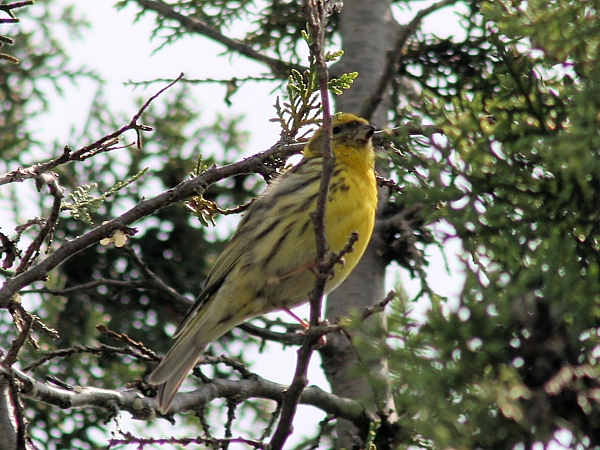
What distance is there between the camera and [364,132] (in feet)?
16.5

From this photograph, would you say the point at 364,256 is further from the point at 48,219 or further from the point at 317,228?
the point at 48,219

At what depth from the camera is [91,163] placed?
6922 millimetres

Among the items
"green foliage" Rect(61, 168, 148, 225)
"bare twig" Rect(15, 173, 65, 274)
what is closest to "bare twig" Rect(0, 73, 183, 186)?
"bare twig" Rect(15, 173, 65, 274)

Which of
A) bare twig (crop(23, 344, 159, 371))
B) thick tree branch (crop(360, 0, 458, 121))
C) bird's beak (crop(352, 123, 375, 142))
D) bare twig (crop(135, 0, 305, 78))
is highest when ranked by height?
bare twig (crop(135, 0, 305, 78))

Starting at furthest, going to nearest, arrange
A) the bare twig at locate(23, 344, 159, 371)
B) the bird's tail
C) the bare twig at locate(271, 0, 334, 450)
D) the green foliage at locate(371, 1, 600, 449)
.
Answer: the bird's tail → the bare twig at locate(23, 344, 159, 371) → the bare twig at locate(271, 0, 334, 450) → the green foliage at locate(371, 1, 600, 449)

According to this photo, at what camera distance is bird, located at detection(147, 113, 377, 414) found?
4.52 meters

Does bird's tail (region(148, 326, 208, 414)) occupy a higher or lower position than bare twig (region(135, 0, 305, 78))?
lower

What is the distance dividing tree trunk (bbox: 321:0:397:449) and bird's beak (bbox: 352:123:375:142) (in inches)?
8.5

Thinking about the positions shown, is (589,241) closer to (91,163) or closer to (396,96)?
(396,96)

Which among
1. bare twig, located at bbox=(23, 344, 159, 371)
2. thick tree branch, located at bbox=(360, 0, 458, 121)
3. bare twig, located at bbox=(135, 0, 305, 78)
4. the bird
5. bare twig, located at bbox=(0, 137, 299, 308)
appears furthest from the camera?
bare twig, located at bbox=(135, 0, 305, 78)

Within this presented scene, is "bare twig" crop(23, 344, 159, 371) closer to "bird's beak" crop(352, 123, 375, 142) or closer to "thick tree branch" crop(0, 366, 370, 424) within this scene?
"thick tree branch" crop(0, 366, 370, 424)

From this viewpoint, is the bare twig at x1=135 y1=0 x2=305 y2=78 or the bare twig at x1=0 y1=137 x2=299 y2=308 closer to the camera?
the bare twig at x1=0 y1=137 x2=299 y2=308

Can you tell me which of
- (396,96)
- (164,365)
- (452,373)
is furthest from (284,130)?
(396,96)

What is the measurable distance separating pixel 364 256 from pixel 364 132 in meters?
0.78
